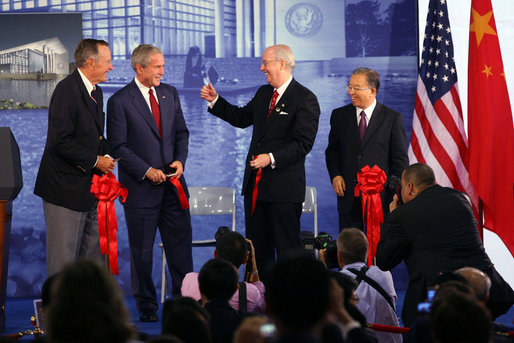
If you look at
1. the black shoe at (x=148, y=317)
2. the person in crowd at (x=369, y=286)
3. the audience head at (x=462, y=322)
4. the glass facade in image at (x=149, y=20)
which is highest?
the glass facade in image at (x=149, y=20)

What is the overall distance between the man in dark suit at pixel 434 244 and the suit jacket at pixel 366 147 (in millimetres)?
1260

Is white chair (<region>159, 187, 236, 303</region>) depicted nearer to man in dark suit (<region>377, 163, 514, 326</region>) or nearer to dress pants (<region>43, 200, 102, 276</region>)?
dress pants (<region>43, 200, 102, 276</region>)

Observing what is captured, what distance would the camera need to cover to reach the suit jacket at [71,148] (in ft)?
15.9

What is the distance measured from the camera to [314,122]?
17.4ft

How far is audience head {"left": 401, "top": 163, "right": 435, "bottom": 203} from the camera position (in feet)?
14.1

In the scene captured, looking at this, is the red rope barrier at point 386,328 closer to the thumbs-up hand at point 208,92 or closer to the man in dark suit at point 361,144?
the man in dark suit at point 361,144

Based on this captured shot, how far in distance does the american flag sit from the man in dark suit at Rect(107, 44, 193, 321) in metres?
2.13

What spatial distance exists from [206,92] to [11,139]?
4.47 ft

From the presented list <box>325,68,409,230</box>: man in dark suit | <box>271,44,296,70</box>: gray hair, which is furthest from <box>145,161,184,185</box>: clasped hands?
<box>325,68,409,230</box>: man in dark suit

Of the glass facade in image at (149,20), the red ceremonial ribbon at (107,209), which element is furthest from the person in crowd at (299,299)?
the glass facade in image at (149,20)

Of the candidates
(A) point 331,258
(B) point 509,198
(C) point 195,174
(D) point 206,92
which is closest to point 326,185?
(C) point 195,174

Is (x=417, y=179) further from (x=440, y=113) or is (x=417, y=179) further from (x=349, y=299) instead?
(x=440, y=113)

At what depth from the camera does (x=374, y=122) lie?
18.3ft

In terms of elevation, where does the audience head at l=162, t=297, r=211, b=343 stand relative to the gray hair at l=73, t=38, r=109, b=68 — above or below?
below
